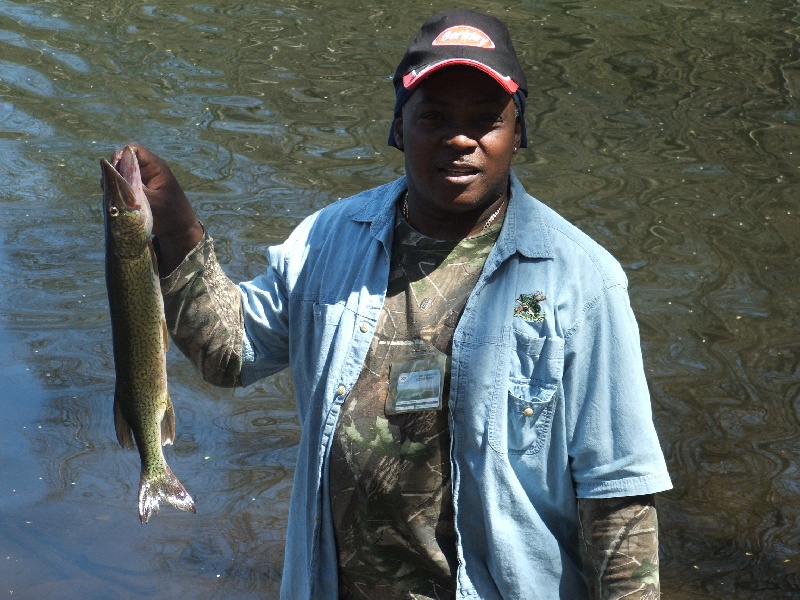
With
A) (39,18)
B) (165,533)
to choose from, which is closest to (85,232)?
(165,533)

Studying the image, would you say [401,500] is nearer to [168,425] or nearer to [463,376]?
[463,376]

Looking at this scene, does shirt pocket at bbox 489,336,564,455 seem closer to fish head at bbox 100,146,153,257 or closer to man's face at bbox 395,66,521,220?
man's face at bbox 395,66,521,220

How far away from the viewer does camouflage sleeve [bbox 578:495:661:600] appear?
225 cm

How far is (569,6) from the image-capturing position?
12.7 m

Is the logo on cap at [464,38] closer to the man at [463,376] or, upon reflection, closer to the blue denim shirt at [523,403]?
the man at [463,376]

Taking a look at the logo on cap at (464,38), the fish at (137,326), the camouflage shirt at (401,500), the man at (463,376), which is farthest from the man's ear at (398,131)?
the fish at (137,326)

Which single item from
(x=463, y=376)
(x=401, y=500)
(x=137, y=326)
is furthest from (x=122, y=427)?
(x=463, y=376)

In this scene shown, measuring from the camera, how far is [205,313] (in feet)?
8.17

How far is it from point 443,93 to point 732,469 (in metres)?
3.56

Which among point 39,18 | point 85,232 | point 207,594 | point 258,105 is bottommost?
point 207,594

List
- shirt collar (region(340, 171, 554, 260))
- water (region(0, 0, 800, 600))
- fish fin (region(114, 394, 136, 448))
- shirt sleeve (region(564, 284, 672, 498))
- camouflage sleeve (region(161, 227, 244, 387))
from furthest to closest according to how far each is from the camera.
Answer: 1. water (region(0, 0, 800, 600))
2. fish fin (region(114, 394, 136, 448))
3. camouflage sleeve (region(161, 227, 244, 387))
4. shirt collar (region(340, 171, 554, 260))
5. shirt sleeve (region(564, 284, 672, 498))

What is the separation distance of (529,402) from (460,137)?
1.85 feet

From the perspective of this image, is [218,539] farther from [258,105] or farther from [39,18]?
[39,18]

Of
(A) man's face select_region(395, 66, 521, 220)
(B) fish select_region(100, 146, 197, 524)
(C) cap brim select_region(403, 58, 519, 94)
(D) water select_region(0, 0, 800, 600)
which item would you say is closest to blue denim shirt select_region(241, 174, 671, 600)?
(A) man's face select_region(395, 66, 521, 220)
